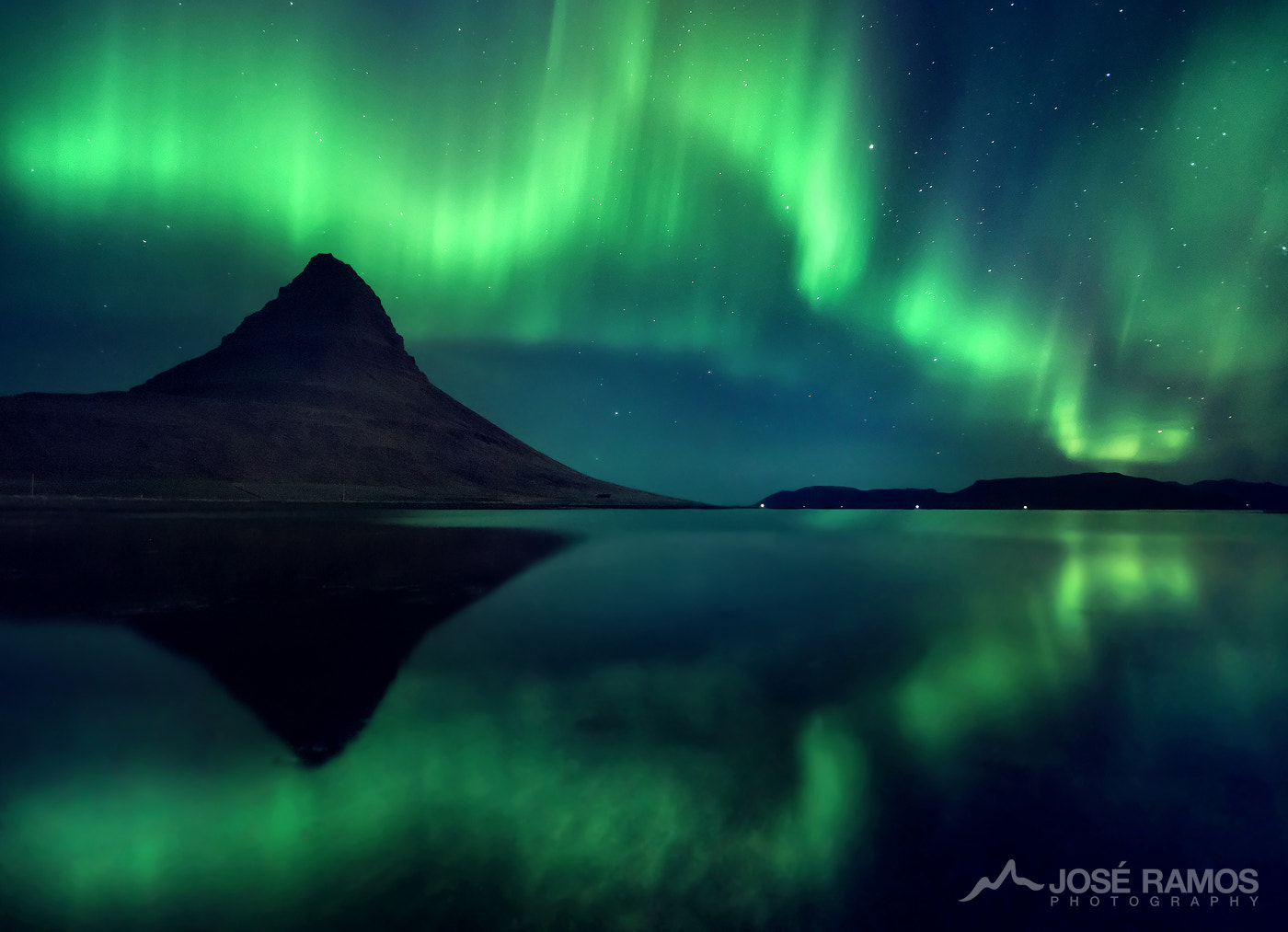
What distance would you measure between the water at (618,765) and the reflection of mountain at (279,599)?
0.42ft

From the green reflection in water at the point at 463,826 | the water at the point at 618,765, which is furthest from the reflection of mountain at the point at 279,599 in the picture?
the green reflection in water at the point at 463,826

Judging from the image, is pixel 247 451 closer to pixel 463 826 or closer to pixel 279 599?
pixel 279 599

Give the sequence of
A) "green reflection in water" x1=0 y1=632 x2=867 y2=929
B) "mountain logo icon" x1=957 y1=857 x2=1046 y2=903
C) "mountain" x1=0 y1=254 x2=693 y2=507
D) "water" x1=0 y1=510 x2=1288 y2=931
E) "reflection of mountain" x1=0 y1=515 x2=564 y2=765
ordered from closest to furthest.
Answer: "green reflection in water" x1=0 y1=632 x2=867 y2=929 → "water" x1=0 y1=510 x2=1288 y2=931 → "mountain logo icon" x1=957 y1=857 x2=1046 y2=903 → "reflection of mountain" x1=0 y1=515 x2=564 y2=765 → "mountain" x1=0 y1=254 x2=693 y2=507

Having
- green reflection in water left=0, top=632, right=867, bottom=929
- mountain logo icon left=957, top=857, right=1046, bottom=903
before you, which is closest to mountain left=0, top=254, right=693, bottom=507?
green reflection in water left=0, top=632, right=867, bottom=929

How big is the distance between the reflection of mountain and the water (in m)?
0.13

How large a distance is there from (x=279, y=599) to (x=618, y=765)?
13246 millimetres

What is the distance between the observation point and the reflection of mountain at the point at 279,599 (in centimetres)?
904

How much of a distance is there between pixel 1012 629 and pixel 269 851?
1606 cm

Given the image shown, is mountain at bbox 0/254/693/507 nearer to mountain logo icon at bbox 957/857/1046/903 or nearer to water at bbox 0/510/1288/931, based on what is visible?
water at bbox 0/510/1288/931

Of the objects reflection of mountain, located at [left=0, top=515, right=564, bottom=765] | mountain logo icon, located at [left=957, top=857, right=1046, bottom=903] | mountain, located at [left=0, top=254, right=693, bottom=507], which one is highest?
mountain, located at [left=0, top=254, right=693, bottom=507]

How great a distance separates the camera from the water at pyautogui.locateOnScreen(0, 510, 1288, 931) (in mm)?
4574

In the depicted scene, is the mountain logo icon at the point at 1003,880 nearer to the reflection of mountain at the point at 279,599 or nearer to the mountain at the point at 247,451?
the reflection of mountain at the point at 279,599

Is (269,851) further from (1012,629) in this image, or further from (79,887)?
(1012,629)

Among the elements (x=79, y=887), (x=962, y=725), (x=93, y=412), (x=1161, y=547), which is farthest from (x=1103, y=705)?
(x=93, y=412)
